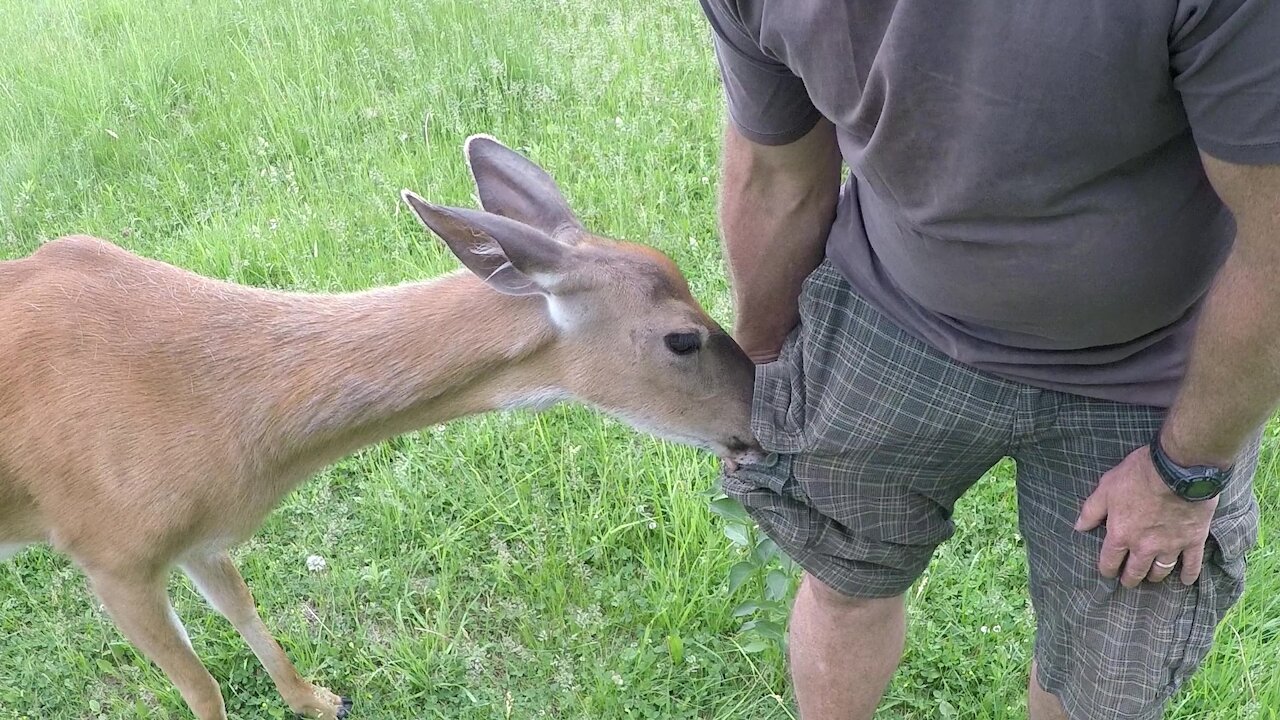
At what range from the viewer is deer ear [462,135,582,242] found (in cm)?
296

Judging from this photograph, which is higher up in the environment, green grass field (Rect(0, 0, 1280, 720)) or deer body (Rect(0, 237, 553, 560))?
deer body (Rect(0, 237, 553, 560))

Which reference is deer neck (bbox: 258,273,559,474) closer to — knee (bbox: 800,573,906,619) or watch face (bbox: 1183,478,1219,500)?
knee (bbox: 800,573,906,619)

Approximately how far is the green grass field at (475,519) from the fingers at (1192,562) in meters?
1.04

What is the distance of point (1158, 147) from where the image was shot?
1.73m

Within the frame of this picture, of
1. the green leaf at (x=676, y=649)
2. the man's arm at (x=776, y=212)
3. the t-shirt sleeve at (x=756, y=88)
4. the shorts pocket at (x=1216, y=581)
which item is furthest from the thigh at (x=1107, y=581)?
the green leaf at (x=676, y=649)

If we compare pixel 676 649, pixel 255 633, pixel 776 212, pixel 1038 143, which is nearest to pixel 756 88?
pixel 776 212

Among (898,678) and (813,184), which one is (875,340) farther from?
(898,678)

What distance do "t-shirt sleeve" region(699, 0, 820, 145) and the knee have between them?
1092mm

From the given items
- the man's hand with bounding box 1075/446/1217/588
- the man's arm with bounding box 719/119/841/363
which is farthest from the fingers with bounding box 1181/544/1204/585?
the man's arm with bounding box 719/119/841/363

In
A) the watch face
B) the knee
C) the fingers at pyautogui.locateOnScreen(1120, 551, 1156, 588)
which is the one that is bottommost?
the knee

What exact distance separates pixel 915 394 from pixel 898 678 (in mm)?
1269

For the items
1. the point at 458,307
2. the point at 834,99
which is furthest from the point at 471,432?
the point at 834,99

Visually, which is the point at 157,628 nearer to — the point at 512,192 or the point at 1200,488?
the point at 512,192

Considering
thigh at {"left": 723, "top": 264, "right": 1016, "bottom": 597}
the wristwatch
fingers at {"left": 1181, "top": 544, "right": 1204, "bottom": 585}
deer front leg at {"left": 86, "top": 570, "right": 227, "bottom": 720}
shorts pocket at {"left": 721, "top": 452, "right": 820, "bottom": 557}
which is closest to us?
the wristwatch
